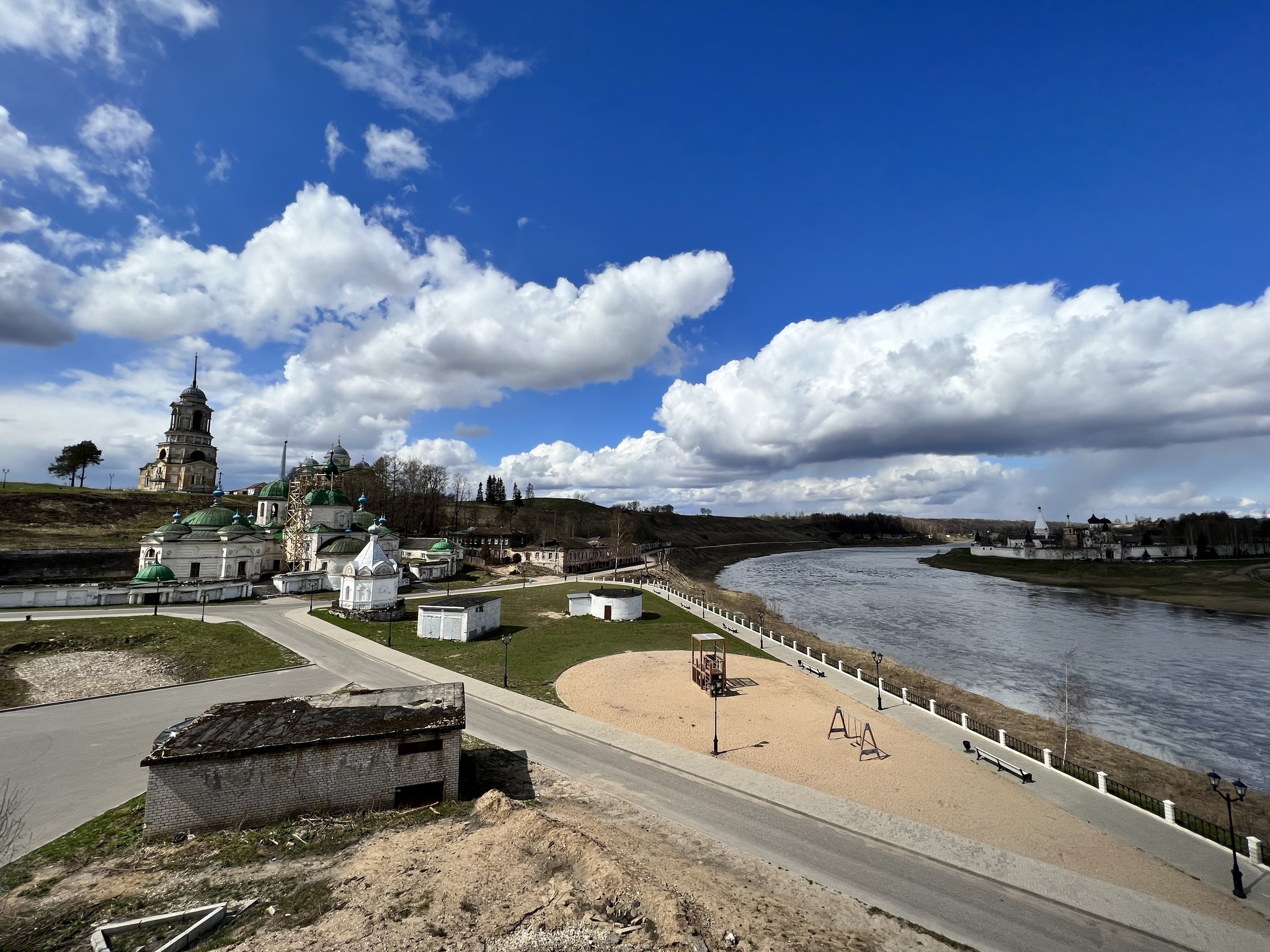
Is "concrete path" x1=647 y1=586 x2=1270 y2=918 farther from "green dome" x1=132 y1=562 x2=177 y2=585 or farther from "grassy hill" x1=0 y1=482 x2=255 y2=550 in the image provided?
"grassy hill" x1=0 y1=482 x2=255 y2=550

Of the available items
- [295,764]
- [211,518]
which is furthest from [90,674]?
[211,518]

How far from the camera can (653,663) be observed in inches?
1240

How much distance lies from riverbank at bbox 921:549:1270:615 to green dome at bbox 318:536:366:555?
90307 mm

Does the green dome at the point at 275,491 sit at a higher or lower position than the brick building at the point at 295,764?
higher

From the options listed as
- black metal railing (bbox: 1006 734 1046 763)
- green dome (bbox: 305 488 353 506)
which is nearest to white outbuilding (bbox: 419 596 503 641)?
black metal railing (bbox: 1006 734 1046 763)

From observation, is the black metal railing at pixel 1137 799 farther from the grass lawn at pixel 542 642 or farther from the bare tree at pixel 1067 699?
the grass lawn at pixel 542 642

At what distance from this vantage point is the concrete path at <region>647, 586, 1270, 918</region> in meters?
12.9

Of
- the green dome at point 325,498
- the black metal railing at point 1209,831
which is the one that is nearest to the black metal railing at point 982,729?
the black metal railing at point 1209,831

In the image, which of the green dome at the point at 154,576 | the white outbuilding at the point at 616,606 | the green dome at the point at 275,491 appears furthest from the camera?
the green dome at the point at 275,491

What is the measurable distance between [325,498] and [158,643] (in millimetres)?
28258

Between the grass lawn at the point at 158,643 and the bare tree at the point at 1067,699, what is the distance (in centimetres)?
3896

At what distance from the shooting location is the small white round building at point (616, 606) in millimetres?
43531

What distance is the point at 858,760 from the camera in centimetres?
1880

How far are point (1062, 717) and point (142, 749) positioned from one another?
128 ft
